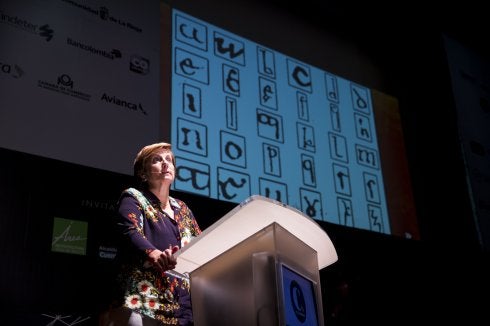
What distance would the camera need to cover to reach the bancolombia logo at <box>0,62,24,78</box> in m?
2.86

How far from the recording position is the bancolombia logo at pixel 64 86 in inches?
117

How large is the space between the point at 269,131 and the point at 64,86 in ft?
4.36

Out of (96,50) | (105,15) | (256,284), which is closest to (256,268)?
(256,284)

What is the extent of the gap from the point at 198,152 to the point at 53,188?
3.00 feet

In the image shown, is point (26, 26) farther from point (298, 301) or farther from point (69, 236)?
point (298, 301)

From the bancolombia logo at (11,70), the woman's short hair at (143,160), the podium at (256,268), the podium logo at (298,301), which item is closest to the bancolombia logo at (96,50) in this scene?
A: the bancolombia logo at (11,70)

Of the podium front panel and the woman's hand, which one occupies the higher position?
the woman's hand

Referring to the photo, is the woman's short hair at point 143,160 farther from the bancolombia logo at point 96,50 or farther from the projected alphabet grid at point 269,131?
the bancolombia logo at point 96,50

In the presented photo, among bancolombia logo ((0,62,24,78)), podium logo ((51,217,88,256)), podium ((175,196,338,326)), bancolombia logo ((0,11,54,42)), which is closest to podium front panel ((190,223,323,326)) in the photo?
podium ((175,196,338,326))

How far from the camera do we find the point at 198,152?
11.1ft

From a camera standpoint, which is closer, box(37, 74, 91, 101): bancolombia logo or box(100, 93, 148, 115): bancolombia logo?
box(37, 74, 91, 101): bancolombia logo

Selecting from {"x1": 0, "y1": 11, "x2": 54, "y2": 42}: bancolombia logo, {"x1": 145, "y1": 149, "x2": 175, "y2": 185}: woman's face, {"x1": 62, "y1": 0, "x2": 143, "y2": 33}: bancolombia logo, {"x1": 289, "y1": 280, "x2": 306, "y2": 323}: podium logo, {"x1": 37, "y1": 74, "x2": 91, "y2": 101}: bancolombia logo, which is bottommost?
{"x1": 289, "y1": 280, "x2": 306, "y2": 323}: podium logo

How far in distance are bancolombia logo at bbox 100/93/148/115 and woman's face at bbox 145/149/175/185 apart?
1.31m

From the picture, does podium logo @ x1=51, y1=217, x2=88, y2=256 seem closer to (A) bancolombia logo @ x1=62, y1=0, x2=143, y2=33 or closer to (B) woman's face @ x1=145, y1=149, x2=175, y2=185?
(B) woman's face @ x1=145, y1=149, x2=175, y2=185
